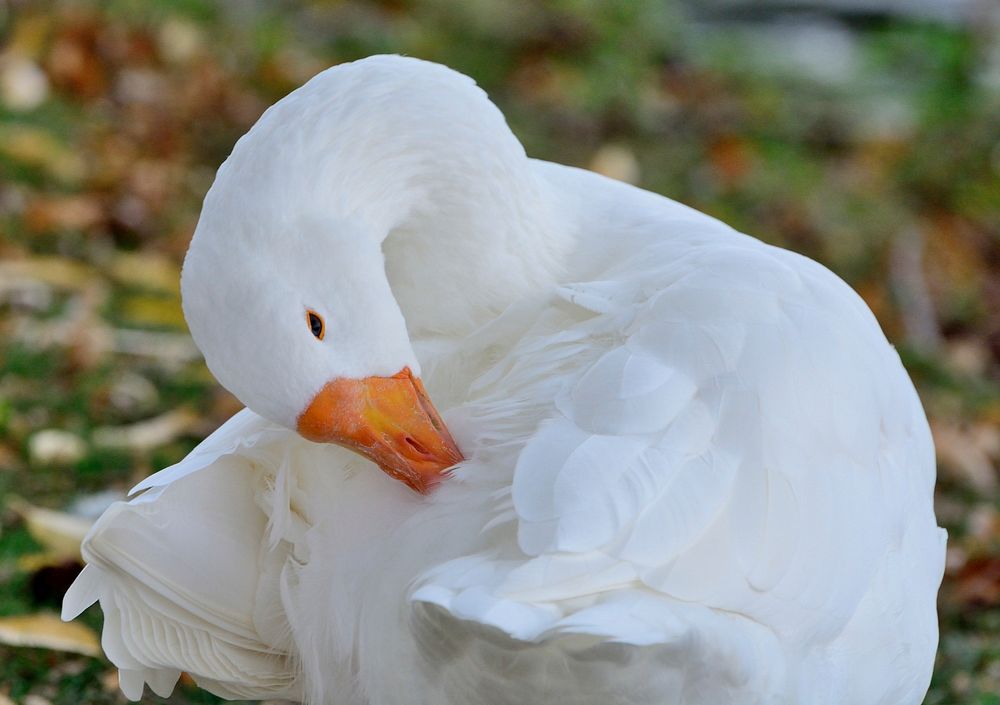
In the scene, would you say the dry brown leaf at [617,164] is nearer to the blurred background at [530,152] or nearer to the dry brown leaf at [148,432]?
the blurred background at [530,152]

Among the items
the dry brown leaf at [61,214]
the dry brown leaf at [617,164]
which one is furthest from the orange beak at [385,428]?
the dry brown leaf at [617,164]

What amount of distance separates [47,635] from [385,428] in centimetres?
127

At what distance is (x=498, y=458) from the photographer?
2.40 m

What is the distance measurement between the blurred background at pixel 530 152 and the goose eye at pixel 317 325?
3.93 feet

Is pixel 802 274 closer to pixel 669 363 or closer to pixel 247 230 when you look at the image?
pixel 669 363

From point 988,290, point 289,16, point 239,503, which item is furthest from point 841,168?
point 239,503

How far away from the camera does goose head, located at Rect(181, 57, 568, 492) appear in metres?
2.35

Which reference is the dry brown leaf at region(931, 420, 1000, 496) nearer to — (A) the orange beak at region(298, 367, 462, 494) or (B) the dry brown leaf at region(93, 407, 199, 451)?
(B) the dry brown leaf at region(93, 407, 199, 451)

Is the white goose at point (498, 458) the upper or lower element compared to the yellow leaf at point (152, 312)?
upper

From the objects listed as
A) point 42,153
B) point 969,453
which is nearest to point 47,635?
point 969,453

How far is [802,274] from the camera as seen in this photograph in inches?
106

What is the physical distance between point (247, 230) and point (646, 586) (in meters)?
0.88

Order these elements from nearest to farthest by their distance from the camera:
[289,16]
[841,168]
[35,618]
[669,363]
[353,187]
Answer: [669,363] < [353,187] < [35,618] < [841,168] < [289,16]

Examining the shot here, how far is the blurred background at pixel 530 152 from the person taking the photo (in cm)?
402
